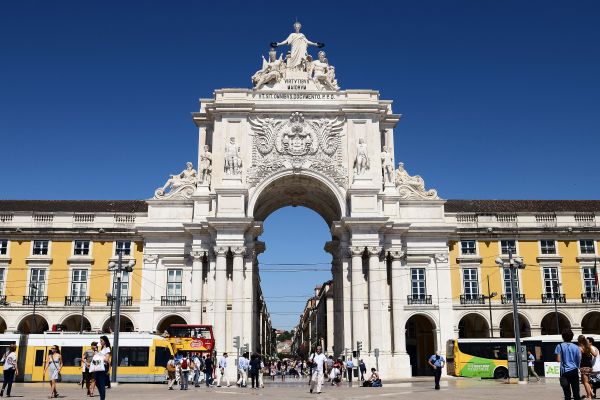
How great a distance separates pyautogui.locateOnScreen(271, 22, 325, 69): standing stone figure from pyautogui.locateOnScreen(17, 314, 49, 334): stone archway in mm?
29421

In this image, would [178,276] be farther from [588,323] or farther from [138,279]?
[588,323]

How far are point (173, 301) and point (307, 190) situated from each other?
14.8m

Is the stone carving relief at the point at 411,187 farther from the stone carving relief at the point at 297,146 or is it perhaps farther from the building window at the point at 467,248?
the stone carving relief at the point at 297,146

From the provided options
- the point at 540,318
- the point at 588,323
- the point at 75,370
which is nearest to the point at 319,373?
the point at 75,370

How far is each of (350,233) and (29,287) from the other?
2621 centimetres

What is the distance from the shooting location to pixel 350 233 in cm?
5156

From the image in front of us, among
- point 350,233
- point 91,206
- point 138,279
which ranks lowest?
point 138,279

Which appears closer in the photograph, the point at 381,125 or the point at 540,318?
the point at 540,318

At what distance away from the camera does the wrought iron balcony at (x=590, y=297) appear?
174ft

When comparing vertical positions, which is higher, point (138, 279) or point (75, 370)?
point (138, 279)

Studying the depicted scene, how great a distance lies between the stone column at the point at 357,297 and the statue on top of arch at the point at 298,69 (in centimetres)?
1462

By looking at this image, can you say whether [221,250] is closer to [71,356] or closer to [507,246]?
[71,356]

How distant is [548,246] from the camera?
179ft

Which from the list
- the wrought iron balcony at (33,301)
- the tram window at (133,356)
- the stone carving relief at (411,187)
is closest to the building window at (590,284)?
the stone carving relief at (411,187)
